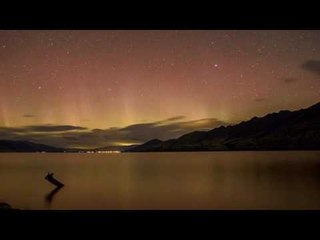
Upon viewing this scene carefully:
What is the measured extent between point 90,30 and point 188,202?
13514mm

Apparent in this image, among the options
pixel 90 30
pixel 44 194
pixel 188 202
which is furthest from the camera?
pixel 44 194

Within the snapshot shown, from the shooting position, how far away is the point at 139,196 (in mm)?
17781
